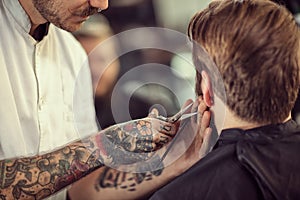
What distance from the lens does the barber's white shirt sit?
1.52 m

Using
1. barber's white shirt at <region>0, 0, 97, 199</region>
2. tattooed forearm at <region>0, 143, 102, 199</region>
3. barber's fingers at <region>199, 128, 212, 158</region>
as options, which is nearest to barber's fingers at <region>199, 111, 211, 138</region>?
barber's fingers at <region>199, 128, 212, 158</region>

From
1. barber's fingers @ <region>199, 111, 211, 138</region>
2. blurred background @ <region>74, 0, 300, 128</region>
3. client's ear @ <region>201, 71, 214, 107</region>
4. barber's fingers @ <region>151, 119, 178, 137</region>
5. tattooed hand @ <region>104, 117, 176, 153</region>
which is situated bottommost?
blurred background @ <region>74, 0, 300, 128</region>

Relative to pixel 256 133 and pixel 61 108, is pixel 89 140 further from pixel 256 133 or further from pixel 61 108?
pixel 256 133

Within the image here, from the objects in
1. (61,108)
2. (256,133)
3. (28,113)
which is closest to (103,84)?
(61,108)

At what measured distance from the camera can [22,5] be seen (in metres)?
1.56

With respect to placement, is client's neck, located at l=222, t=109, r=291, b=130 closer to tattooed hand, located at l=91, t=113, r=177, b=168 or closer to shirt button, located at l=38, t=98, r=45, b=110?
tattooed hand, located at l=91, t=113, r=177, b=168

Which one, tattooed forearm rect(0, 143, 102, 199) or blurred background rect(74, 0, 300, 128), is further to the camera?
blurred background rect(74, 0, 300, 128)

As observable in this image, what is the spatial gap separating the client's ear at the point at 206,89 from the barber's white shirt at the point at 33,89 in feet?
1.87

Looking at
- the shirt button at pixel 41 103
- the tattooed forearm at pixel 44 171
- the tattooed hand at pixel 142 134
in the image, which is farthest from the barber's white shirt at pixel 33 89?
the tattooed hand at pixel 142 134

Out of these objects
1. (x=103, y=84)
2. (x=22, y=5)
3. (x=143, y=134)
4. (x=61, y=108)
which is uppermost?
(x=22, y=5)

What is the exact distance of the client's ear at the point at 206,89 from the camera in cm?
125

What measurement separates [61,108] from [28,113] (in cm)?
15

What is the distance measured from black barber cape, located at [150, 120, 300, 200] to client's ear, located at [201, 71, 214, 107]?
82 millimetres

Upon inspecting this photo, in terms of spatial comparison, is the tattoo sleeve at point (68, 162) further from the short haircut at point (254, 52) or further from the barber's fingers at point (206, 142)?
the short haircut at point (254, 52)
